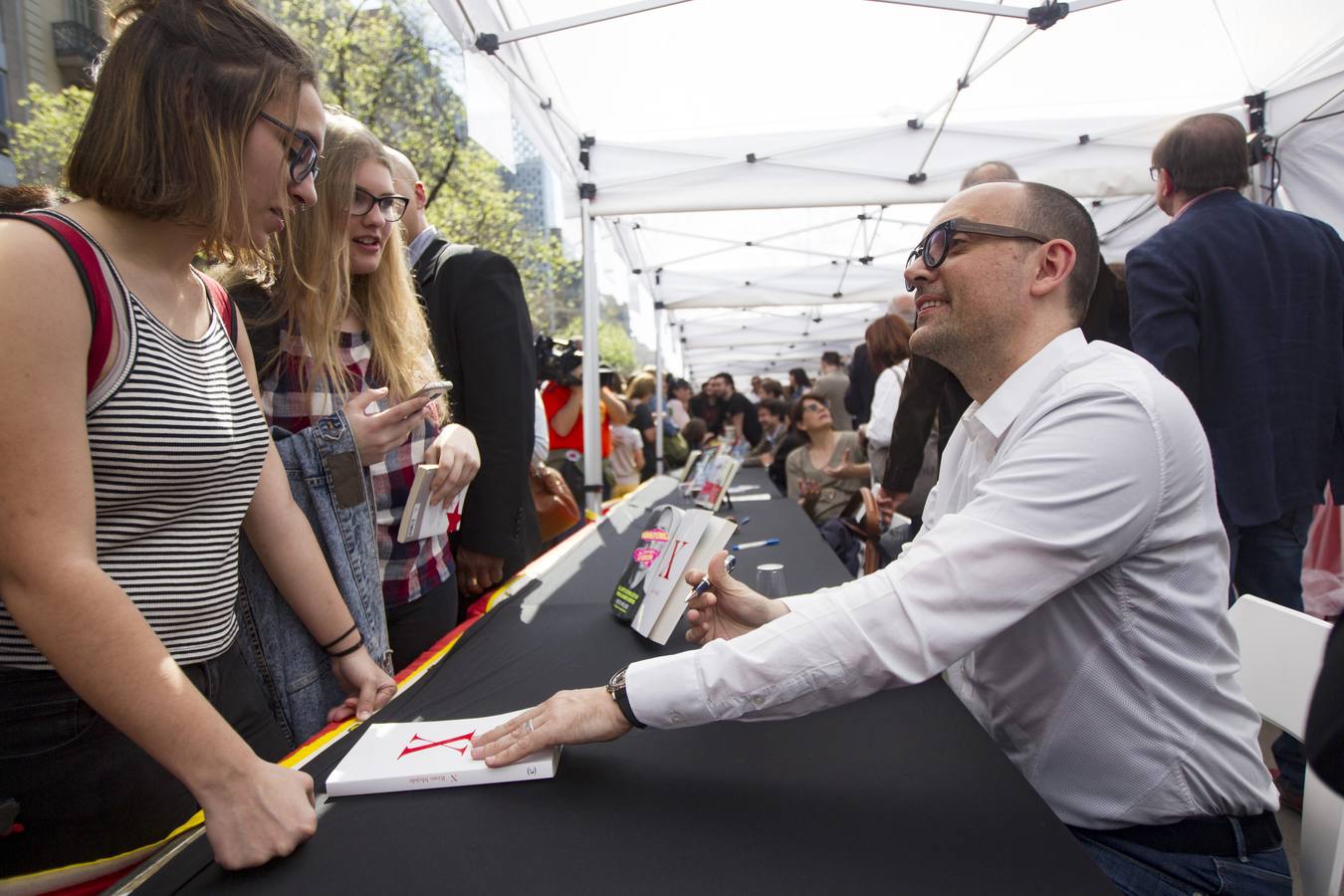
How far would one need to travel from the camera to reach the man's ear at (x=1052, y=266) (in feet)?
4.33

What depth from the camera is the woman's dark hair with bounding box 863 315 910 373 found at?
13.1ft

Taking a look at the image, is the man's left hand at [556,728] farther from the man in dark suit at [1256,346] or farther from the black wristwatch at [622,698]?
the man in dark suit at [1256,346]

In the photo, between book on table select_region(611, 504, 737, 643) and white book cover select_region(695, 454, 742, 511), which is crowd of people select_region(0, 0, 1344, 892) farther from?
white book cover select_region(695, 454, 742, 511)

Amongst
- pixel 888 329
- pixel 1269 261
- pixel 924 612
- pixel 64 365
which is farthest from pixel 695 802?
pixel 888 329

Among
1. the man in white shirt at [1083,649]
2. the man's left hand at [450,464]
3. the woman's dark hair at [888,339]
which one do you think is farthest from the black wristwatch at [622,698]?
the woman's dark hair at [888,339]

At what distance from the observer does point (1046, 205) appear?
1.36 metres

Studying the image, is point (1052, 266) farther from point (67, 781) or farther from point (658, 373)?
point (658, 373)

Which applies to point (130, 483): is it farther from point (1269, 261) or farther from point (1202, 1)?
point (1202, 1)

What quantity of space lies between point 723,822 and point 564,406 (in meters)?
3.88

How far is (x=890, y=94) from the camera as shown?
4.52 metres

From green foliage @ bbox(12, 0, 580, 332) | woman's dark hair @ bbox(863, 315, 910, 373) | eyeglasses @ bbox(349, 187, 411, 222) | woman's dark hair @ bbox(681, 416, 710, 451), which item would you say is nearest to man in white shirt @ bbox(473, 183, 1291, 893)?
eyeglasses @ bbox(349, 187, 411, 222)

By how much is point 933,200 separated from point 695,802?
15.2ft

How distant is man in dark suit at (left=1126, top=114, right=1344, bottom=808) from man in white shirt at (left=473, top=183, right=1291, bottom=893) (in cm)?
143

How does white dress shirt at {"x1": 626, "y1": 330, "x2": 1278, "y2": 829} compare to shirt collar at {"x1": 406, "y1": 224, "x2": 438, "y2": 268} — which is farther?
shirt collar at {"x1": 406, "y1": 224, "x2": 438, "y2": 268}
